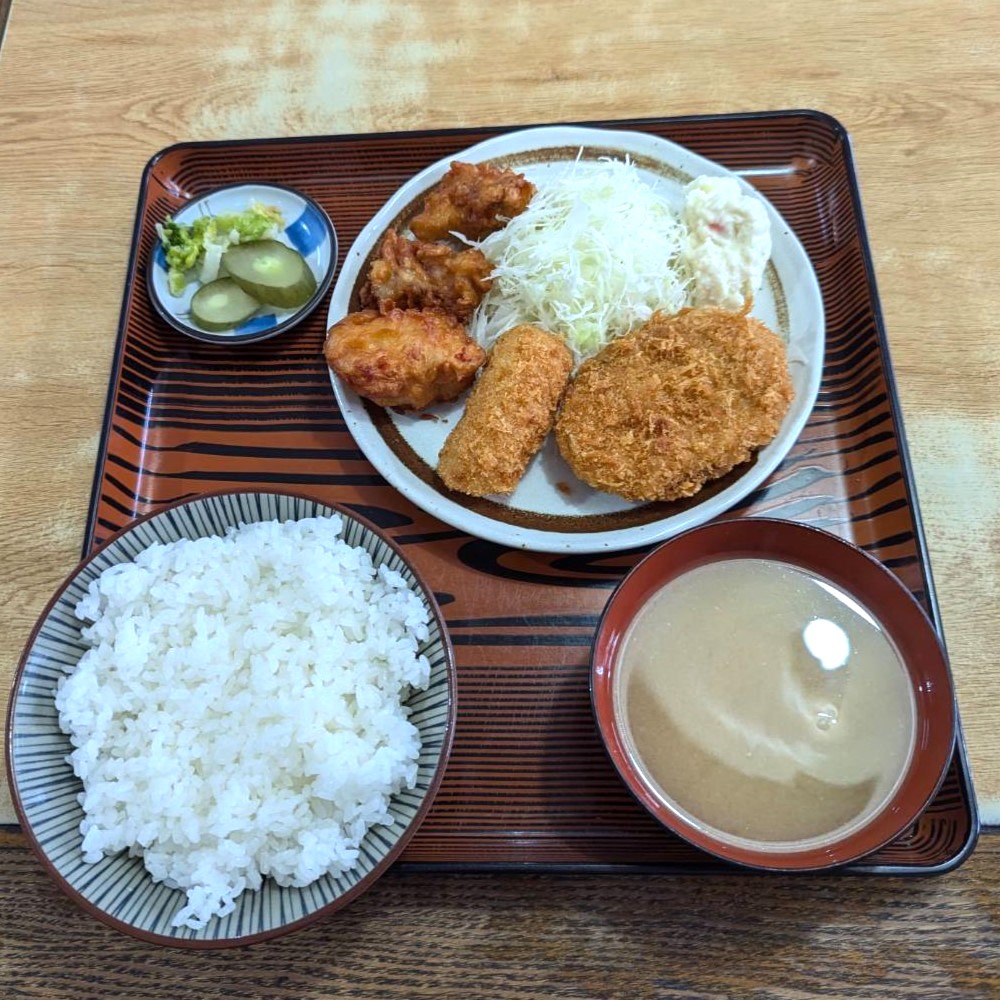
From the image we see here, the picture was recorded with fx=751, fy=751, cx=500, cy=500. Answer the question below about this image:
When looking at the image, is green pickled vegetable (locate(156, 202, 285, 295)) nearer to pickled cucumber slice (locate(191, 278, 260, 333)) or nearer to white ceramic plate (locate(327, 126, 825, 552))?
pickled cucumber slice (locate(191, 278, 260, 333))

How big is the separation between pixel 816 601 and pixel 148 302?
2.19 meters

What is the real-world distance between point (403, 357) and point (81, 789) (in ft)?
4.30

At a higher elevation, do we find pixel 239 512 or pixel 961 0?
pixel 961 0

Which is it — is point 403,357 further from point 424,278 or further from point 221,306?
point 221,306

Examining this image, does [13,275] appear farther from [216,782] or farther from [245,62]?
[216,782]

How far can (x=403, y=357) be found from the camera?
2.11 meters

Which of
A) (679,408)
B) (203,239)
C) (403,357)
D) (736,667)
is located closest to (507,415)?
(403,357)

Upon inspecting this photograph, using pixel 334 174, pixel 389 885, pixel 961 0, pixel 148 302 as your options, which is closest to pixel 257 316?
pixel 148 302

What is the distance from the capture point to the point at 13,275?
2.61 metres

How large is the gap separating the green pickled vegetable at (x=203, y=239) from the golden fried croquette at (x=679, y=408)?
1.22 metres

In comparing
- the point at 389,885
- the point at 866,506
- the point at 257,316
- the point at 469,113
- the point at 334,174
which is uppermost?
the point at 469,113

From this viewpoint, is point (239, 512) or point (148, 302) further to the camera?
point (148, 302)

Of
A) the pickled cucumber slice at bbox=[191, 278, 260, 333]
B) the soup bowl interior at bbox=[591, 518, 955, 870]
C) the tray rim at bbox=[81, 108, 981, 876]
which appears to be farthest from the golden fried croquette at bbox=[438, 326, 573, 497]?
the tray rim at bbox=[81, 108, 981, 876]

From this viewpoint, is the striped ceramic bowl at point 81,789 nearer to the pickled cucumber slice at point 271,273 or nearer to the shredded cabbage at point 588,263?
the pickled cucumber slice at point 271,273
